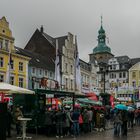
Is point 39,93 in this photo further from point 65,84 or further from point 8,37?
point 65,84

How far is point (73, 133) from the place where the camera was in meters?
21.8

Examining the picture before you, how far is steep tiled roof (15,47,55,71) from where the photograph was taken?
56862mm

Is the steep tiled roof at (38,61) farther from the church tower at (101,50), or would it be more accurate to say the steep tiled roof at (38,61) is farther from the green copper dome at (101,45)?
the green copper dome at (101,45)

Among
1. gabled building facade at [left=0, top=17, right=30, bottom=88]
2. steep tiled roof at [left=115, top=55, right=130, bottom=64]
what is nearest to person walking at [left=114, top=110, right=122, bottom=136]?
gabled building facade at [left=0, top=17, right=30, bottom=88]

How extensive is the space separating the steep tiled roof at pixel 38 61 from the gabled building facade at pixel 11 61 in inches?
68.9

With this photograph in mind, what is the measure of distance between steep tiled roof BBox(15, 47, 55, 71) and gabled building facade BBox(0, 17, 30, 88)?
1751 millimetres

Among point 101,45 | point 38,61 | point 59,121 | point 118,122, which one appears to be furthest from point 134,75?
point 59,121

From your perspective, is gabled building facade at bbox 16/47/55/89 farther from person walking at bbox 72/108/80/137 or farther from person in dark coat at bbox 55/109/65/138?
person in dark coat at bbox 55/109/65/138

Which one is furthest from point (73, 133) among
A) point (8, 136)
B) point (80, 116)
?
point (8, 136)

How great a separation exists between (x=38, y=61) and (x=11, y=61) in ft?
38.0

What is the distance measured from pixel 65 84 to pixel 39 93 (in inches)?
1816

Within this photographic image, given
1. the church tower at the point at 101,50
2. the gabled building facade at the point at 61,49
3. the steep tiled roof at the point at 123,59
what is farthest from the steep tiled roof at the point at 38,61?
the church tower at the point at 101,50

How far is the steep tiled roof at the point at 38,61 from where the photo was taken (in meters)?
56.9

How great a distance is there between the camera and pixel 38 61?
59875mm
